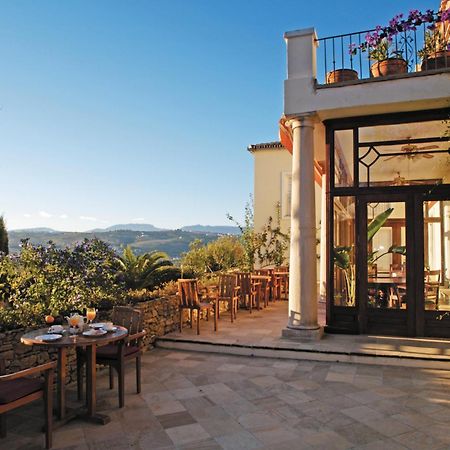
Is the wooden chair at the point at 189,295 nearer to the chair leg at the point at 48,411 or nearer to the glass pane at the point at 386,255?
the glass pane at the point at 386,255

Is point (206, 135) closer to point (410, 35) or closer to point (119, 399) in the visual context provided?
point (410, 35)

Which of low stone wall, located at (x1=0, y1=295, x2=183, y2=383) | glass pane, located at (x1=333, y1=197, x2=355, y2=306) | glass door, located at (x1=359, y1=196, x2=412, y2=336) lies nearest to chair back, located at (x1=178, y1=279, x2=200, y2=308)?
low stone wall, located at (x1=0, y1=295, x2=183, y2=383)

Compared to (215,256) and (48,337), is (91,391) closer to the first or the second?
(48,337)

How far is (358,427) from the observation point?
383 cm

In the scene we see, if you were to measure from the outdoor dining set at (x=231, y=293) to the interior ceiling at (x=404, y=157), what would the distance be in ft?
11.4

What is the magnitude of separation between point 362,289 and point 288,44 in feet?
14.2

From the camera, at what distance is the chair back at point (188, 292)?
7577mm

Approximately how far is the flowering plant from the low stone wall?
5.54 metres

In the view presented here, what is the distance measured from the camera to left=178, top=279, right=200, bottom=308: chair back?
7.58 meters

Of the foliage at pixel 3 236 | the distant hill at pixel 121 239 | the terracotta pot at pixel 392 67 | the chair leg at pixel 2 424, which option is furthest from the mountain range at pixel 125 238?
the terracotta pot at pixel 392 67

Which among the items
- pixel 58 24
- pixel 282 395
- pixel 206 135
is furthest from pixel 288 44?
pixel 206 135

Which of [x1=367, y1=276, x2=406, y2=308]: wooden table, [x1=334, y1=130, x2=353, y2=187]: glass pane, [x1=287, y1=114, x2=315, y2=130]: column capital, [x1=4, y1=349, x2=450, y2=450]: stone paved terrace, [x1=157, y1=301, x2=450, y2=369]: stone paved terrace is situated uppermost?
[x1=287, y1=114, x2=315, y2=130]: column capital

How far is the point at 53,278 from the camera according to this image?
5.69 meters

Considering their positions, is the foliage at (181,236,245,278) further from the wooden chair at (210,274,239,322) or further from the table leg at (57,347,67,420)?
the table leg at (57,347,67,420)
